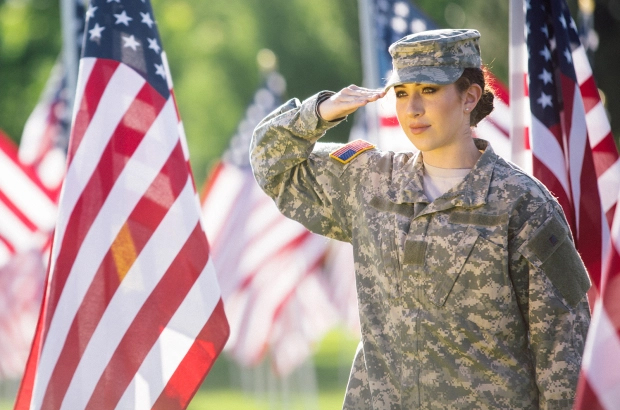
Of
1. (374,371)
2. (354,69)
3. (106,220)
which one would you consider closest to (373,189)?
(374,371)

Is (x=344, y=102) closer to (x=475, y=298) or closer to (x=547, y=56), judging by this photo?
(x=475, y=298)

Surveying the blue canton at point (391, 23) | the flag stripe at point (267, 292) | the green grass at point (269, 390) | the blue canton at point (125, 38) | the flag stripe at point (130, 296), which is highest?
the blue canton at point (125, 38)

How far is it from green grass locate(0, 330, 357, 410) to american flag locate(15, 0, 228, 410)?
29.0 ft

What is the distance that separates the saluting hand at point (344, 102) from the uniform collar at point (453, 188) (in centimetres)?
28

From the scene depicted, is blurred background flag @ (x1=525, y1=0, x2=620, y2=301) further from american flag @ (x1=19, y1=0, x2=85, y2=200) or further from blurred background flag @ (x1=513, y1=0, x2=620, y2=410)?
american flag @ (x1=19, y1=0, x2=85, y2=200)

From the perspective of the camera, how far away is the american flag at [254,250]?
11.4 meters

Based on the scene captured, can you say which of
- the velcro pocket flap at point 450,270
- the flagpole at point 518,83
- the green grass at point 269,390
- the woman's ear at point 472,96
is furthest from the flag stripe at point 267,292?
the velcro pocket flap at point 450,270

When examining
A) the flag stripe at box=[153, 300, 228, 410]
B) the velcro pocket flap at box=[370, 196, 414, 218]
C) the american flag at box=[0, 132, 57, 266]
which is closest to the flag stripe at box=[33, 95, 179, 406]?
the flag stripe at box=[153, 300, 228, 410]

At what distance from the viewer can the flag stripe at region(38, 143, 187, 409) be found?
13.4ft

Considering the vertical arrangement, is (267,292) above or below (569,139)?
below

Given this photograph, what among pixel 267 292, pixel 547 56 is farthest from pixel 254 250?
pixel 547 56

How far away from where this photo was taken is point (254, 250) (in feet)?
37.4

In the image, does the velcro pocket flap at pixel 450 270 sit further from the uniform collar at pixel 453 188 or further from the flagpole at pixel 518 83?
the flagpole at pixel 518 83

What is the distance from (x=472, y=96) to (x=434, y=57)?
222mm
